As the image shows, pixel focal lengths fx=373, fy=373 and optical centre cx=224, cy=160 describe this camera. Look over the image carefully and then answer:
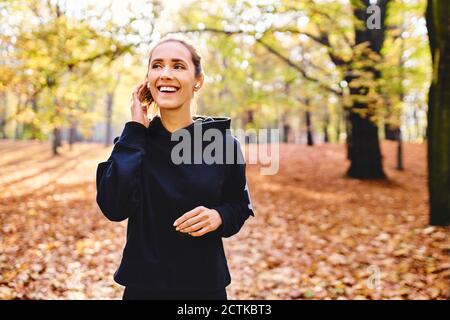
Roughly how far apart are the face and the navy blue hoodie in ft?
0.48

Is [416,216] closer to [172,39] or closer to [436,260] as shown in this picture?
[436,260]

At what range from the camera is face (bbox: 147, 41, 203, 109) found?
69.4 inches

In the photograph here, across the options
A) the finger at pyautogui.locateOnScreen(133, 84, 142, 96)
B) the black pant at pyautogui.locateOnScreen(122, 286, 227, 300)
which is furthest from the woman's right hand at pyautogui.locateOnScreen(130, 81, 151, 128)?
the black pant at pyautogui.locateOnScreen(122, 286, 227, 300)

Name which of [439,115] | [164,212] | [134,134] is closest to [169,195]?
[164,212]

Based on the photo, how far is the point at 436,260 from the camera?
571 centimetres

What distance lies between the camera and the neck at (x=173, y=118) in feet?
5.98

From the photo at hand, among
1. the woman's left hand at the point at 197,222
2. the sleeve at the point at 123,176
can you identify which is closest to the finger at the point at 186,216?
the woman's left hand at the point at 197,222

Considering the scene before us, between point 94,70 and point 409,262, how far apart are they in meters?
8.12

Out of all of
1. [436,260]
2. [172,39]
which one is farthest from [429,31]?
[172,39]

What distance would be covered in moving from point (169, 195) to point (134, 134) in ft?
1.05

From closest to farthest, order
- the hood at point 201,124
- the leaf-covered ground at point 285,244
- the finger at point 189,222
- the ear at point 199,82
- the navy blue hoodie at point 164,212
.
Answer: the finger at point 189,222 < the navy blue hoodie at point 164,212 < the hood at point 201,124 < the ear at point 199,82 < the leaf-covered ground at point 285,244

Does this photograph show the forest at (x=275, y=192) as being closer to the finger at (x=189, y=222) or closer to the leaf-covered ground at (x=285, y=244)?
the leaf-covered ground at (x=285, y=244)

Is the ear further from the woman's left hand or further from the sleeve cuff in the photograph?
the woman's left hand

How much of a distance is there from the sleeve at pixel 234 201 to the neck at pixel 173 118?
29 cm
